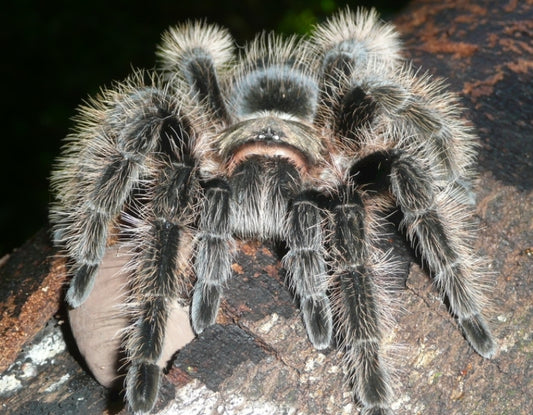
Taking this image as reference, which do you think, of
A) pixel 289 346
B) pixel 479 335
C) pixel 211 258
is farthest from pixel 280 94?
pixel 479 335

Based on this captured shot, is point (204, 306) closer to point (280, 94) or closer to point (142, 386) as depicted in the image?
point (142, 386)

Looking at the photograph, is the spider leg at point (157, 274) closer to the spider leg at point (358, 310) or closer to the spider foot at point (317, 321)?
the spider foot at point (317, 321)

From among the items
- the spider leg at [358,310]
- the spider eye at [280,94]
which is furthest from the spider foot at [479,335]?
the spider eye at [280,94]

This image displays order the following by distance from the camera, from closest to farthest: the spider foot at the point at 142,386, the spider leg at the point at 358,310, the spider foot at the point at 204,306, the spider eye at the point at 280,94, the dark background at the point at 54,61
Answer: the spider foot at the point at 142,386 → the spider leg at the point at 358,310 → the spider foot at the point at 204,306 → the spider eye at the point at 280,94 → the dark background at the point at 54,61

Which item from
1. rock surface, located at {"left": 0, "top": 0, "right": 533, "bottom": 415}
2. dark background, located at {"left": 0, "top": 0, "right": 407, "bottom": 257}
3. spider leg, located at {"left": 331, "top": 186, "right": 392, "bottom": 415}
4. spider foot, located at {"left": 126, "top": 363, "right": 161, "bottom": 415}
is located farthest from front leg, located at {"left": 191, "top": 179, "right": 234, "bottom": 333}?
dark background, located at {"left": 0, "top": 0, "right": 407, "bottom": 257}

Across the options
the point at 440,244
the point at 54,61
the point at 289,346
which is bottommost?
the point at 54,61

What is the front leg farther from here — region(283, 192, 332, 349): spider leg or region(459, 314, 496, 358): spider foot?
region(459, 314, 496, 358): spider foot

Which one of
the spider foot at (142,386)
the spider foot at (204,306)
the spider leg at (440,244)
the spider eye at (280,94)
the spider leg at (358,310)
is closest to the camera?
the spider foot at (142,386)

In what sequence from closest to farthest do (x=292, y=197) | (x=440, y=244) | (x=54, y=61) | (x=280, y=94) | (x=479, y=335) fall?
(x=479, y=335) < (x=440, y=244) < (x=292, y=197) < (x=280, y=94) < (x=54, y=61)
